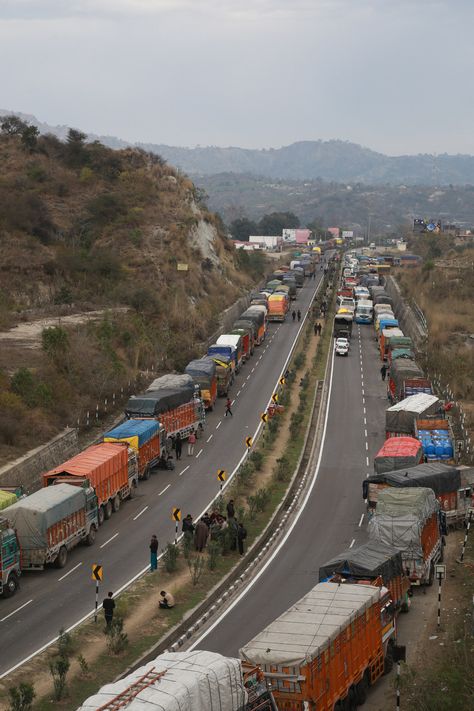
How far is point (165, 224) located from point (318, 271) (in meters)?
52.3

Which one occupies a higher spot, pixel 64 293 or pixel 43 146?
pixel 43 146

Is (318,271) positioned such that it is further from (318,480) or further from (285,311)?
(318,480)

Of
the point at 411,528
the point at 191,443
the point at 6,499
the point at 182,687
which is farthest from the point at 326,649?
the point at 191,443

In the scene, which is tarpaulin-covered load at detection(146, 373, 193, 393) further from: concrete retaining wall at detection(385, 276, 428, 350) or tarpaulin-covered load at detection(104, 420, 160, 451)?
concrete retaining wall at detection(385, 276, 428, 350)

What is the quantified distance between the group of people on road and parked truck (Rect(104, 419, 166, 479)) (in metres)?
6.81

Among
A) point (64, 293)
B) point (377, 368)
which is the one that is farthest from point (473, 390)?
point (64, 293)

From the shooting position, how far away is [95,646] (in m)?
26.2

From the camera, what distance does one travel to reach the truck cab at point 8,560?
29547mm

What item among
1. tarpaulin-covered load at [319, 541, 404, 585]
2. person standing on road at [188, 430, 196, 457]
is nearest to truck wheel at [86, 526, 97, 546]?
tarpaulin-covered load at [319, 541, 404, 585]

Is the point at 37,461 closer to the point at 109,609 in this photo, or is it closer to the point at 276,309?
the point at 109,609

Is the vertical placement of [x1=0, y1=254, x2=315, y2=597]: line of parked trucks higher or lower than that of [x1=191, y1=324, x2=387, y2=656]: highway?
higher

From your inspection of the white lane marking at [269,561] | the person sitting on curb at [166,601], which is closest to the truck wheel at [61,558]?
the person sitting on curb at [166,601]

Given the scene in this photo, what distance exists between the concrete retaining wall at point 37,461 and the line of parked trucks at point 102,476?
274cm

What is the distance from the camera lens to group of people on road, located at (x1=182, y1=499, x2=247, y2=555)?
33656 mm
